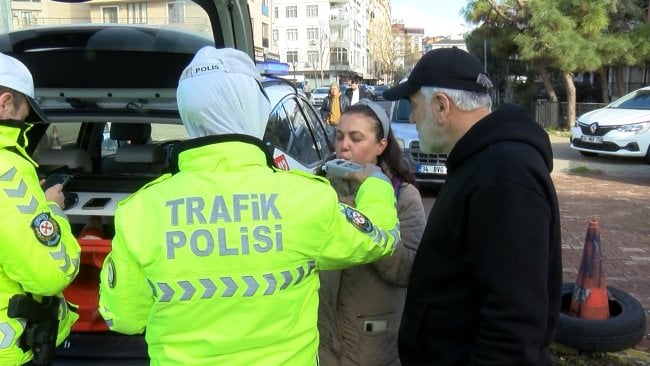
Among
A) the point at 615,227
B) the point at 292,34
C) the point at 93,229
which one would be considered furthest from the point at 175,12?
the point at 292,34

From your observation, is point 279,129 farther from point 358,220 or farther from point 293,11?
point 293,11

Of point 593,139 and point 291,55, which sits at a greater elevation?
point 291,55

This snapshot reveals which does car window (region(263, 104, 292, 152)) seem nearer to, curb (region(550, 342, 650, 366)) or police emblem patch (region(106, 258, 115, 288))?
police emblem patch (region(106, 258, 115, 288))

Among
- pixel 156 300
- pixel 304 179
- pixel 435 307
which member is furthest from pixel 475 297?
pixel 156 300

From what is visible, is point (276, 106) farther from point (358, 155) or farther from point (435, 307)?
point (435, 307)

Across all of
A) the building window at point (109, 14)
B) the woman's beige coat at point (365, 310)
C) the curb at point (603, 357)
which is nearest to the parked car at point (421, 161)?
the curb at point (603, 357)

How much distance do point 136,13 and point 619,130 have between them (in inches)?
438

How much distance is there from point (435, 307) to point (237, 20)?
257 cm

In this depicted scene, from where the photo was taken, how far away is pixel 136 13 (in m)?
4.14

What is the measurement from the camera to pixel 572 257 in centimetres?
628

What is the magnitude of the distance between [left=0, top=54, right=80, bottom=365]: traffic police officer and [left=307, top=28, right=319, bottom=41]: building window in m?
78.5

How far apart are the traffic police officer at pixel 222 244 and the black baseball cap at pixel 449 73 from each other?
0.47 metres

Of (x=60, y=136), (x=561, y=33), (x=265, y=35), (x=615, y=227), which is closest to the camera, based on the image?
(x=60, y=136)

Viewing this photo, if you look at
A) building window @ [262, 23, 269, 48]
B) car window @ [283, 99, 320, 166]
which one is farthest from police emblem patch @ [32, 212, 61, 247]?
building window @ [262, 23, 269, 48]
